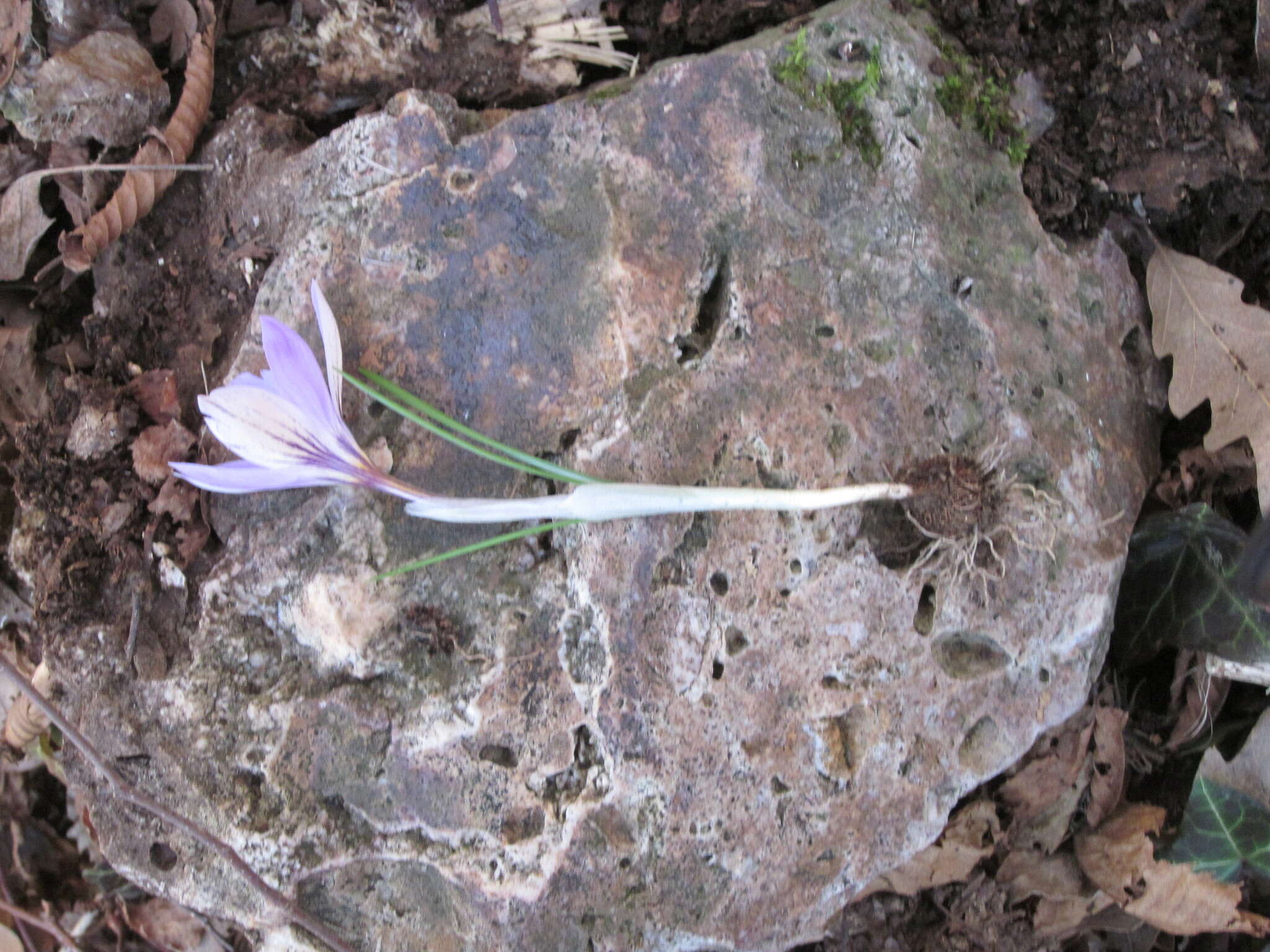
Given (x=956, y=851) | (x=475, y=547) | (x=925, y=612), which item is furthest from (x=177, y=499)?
(x=956, y=851)

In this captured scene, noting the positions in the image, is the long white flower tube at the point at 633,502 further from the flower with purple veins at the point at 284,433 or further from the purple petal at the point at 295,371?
the purple petal at the point at 295,371

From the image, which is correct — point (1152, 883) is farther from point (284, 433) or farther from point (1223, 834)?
point (284, 433)

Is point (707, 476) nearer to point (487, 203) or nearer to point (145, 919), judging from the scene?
point (487, 203)

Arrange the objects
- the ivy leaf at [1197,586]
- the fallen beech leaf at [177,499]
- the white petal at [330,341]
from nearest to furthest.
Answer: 1. the white petal at [330,341]
2. the fallen beech leaf at [177,499]
3. the ivy leaf at [1197,586]

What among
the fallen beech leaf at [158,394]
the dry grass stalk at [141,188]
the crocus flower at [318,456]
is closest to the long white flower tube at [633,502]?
the crocus flower at [318,456]

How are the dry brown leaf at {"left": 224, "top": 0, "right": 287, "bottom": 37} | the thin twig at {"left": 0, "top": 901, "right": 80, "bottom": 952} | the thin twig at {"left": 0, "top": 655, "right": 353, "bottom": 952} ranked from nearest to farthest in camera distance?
the thin twig at {"left": 0, "top": 655, "right": 353, "bottom": 952} < the dry brown leaf at {"left": 224, "top": 0, "right": 287, "bottom": 37} < the thin twig at {"left": 0, "top": 901, "right": 80, "bottom": 952}

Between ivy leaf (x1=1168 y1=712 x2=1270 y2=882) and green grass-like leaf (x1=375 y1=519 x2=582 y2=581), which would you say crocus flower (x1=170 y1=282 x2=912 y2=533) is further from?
ivy leaf (x1=1168 y1=712 x2=1270 y2=882)

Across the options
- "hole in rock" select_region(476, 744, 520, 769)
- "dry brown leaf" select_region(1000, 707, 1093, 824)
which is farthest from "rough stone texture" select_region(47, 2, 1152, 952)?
"dry brown leaf" select_region(1000, 707, 1093, 824)
